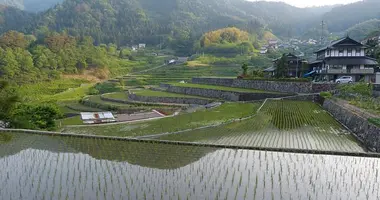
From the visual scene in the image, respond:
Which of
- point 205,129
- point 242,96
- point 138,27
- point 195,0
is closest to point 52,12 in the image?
point 138,27

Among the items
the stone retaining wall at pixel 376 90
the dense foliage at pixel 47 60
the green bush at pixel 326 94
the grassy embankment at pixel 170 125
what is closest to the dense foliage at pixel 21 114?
the grassy embankment at pixel 170 125

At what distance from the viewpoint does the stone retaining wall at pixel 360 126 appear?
1048cm

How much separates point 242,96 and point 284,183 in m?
17.1

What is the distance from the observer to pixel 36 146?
34.1 ft

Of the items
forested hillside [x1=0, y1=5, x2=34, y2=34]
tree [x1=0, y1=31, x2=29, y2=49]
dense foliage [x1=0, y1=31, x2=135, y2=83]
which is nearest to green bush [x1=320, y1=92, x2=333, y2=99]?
dense foliage [x1=0, y1=31, x2=135, y2=83]

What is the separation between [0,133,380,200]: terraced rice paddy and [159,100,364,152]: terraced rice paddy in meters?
1.79

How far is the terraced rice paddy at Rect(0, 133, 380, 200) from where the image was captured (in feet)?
21.4

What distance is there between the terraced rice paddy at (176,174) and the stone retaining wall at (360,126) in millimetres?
2424

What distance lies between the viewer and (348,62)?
2498 centimetres

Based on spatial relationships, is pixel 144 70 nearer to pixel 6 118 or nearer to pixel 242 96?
pixel 242 96

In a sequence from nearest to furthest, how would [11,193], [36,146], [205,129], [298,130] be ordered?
1. [11,193]
2. [36,146]
3. [298,130]
4. [205,129]

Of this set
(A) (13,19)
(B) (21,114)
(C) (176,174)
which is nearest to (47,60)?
(B) (21,114)

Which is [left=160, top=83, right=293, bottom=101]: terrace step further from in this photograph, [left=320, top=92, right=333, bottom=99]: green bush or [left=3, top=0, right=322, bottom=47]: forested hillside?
[left=3, top=0, right=322, bottom=47]: forested hillside

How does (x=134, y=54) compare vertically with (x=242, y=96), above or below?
above
